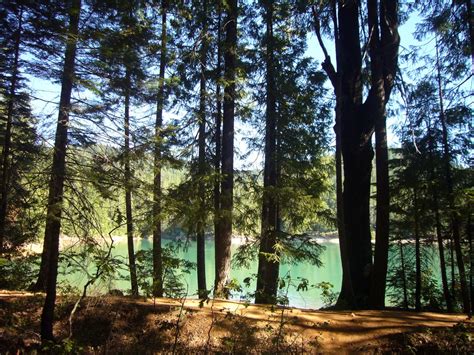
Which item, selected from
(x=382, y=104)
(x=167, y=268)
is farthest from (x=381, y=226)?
(x=167, y=268)

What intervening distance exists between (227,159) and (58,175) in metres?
5.05

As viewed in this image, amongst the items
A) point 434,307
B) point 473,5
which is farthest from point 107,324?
point 434,307

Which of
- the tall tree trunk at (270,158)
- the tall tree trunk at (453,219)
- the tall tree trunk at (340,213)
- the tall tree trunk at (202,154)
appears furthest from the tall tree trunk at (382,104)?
the tall tree trunk at (202,154)

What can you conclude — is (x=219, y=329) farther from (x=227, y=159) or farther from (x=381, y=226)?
(x=227, y=159)

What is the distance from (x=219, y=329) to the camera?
194 inches

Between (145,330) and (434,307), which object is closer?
(145,330)

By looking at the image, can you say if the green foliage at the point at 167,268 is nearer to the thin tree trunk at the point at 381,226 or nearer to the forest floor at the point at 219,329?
the forest floor at the point at 219,329

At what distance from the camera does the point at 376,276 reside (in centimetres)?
719

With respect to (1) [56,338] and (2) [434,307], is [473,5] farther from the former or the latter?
(1) [56,338]

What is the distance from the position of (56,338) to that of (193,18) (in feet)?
26.0

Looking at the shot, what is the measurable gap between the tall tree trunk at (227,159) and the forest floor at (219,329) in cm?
280

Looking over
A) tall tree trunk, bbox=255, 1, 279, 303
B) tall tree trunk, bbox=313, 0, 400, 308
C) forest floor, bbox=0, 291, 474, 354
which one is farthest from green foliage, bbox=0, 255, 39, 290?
→ tall tree trunk, bbox=313, 0, 400, 308

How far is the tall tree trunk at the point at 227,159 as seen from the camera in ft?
27.6

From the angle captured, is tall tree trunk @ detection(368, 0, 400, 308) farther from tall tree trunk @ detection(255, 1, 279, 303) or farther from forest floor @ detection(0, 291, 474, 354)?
tall tree trunk @ detection(255, 1, 279, 303)
